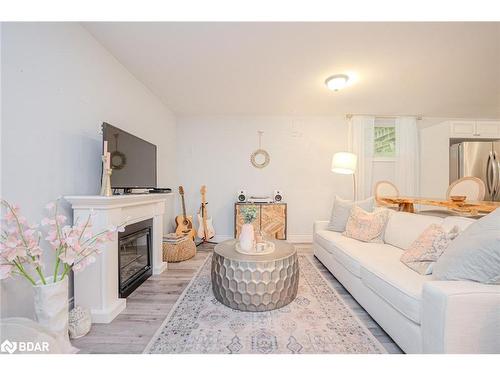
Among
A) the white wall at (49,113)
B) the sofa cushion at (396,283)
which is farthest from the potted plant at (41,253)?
the sofa cushion at (396,283)

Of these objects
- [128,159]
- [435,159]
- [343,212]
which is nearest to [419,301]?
[343,212]

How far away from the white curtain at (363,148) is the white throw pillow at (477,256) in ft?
9.45

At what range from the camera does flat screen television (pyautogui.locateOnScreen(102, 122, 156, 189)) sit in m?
1.92

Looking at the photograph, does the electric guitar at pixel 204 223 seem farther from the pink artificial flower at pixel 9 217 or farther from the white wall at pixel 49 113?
the pink artificial flower at pixel 9 217

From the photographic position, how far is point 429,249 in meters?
1.58

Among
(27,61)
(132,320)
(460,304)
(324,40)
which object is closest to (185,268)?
(132,320)

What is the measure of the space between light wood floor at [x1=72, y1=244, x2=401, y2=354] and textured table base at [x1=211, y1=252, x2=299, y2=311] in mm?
547

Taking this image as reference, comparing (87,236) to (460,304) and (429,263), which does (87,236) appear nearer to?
(460,304)

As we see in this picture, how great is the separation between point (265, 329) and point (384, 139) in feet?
13.3

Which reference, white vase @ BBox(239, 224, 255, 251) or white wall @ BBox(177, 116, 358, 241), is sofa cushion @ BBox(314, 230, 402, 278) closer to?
white vase @ BBox(239, 224, 255, 251)

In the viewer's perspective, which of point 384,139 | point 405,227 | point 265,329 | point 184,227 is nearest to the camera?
point 265,329

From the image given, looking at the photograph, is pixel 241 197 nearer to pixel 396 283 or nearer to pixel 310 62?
pixel 310 62

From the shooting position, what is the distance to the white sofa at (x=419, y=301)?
3.27 feet

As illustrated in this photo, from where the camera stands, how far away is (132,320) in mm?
1625
